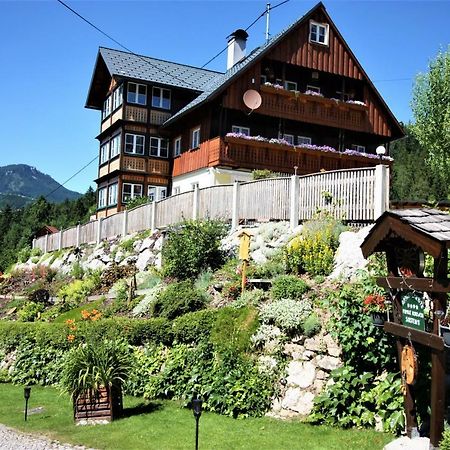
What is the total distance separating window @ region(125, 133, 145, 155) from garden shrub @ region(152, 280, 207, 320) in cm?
2011

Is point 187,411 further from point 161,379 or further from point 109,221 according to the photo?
point 109,221

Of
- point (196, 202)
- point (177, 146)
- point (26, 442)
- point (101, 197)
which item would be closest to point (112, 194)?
point (101, 197)

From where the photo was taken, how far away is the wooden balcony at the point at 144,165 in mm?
32406

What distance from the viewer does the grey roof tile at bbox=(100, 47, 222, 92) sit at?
33.3 metres

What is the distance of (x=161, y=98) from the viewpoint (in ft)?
110

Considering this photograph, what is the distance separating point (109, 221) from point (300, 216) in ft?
47.3

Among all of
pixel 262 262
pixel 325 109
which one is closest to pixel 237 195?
pixel 262 262

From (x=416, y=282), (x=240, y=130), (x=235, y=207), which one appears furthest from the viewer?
(x=240, y=130)

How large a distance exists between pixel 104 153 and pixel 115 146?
8.71ft

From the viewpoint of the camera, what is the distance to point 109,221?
27438mm

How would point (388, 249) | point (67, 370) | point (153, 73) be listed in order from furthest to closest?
point (153, 73) < point (67, 370) < point (388, 249)

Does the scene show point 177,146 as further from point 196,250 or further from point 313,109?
point 196,250

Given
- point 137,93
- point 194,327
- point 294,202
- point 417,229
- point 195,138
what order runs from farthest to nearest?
1. point 137,93
2. point 195,138
3. point 294,202
4. point 194,327
5. point 417,229

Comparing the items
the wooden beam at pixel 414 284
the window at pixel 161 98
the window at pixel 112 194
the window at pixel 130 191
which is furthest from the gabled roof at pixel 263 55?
the wooden beam at pixel 414 284
